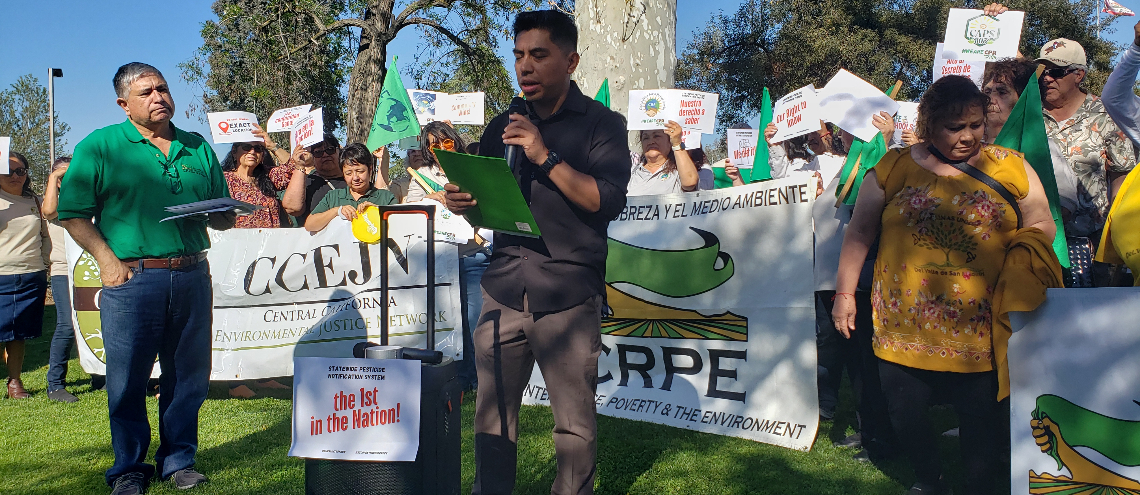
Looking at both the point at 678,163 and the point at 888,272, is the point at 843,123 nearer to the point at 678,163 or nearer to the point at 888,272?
the point at 678,163

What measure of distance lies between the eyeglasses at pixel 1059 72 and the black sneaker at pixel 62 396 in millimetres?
7161

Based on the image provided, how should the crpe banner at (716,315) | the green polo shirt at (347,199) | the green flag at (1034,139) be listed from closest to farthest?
the green flag at (1034,139) < the crpe banner at (716,315) < the green polo shirt at (347,199)

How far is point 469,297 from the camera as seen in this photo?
21.2ft

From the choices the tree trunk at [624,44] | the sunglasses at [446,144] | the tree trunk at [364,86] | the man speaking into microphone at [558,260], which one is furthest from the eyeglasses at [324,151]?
the tree trunk at [364,86]

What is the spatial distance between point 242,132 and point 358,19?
12.8 metres

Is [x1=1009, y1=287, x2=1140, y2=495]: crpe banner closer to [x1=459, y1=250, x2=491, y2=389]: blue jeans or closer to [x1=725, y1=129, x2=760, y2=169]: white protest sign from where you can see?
[x1=459, y1=250, x2=491, y2=389]: blue jeans

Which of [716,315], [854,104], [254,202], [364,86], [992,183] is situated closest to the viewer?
[992,183]

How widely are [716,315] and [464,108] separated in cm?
412

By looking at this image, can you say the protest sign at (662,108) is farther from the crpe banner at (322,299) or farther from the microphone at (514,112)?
the microphone at (514,112)

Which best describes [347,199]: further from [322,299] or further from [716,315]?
[716,315]

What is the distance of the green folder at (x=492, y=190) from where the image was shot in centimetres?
249

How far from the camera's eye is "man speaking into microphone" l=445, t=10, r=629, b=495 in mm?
2834

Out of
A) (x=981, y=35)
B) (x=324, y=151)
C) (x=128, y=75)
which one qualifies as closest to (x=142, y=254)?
(x=128, y=75)

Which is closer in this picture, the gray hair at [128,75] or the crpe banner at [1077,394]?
the crpe banner at [1077,394]
